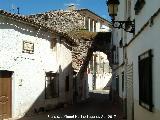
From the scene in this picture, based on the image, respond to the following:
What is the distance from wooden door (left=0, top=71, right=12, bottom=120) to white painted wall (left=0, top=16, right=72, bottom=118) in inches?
9.9

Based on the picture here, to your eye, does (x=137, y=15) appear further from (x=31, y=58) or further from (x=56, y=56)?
(x=56, y=56)

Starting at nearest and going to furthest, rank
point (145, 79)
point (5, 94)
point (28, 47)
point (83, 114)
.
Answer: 1. point (145, 79)
2. point (5, 94)
3. point (28, 47)
4. point (83, 114)

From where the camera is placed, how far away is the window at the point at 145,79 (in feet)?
28.0

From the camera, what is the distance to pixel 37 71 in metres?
18.6

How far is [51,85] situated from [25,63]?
13.6ft

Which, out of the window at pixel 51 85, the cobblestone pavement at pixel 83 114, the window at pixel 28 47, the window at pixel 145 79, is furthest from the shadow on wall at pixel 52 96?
the window at pixel 145 79

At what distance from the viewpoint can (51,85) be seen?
21.0m

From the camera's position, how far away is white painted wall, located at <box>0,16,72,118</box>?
51.2ft

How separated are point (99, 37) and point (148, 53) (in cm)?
2105

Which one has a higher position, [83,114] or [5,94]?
[5,94]

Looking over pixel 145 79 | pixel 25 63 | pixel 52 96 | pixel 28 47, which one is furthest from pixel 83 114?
pixel 145 79

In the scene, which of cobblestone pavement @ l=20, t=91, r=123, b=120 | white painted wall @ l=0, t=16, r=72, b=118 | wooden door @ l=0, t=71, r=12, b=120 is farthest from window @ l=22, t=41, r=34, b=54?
cobblestone pavement @ l=20, t=91, r=123, b=120

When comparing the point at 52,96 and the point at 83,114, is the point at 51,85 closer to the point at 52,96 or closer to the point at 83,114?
the point at 52,96

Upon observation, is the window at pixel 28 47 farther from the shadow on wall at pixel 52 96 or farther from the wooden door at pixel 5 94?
the shadow on wall at pixel 52 96
